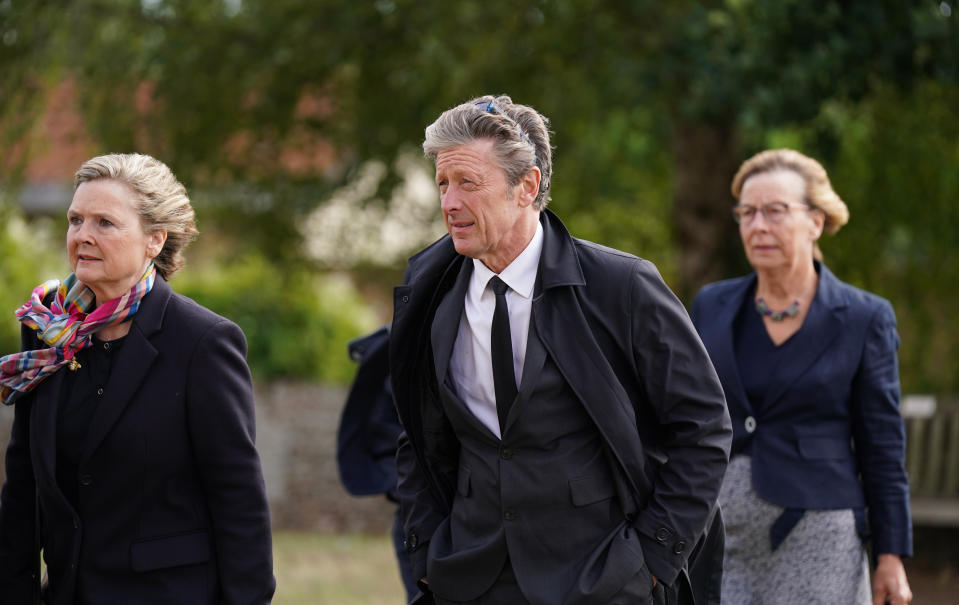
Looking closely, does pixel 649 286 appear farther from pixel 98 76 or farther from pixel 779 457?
pixel 98 76

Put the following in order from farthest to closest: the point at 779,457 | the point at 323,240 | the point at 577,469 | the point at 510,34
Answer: the point at 323,240
the point at 510,34
the point at 779,457
the point at 577,469

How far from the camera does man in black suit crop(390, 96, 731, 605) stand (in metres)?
3.31

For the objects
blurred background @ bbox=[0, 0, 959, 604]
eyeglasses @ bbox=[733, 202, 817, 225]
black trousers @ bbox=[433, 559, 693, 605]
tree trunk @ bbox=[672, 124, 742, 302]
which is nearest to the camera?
black trousers @ bbox=[433, 559, 693, 605]

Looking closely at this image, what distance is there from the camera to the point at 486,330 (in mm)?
3459

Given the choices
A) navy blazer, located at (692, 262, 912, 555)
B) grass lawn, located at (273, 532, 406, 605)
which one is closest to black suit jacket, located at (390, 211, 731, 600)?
navy blazer, located at (692, 262, 912, 555)

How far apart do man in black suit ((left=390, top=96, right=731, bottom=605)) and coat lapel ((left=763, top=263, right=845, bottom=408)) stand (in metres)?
1.17

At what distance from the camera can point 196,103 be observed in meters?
10.4

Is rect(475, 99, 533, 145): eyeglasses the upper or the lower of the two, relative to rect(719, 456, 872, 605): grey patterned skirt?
upper

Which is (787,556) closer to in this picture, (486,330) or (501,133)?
(486,330)

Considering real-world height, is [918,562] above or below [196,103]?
below

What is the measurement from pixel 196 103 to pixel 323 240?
235cm

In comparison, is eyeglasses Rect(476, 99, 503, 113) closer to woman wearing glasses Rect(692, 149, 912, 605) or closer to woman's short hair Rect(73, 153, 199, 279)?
woman's short hair Rect(73, 153, 199, 279)

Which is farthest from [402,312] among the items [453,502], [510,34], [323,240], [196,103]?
[323,240]

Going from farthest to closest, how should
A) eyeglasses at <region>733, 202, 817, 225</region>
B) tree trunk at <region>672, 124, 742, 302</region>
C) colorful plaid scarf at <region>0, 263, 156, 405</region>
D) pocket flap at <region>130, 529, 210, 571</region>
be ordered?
tree trunk at <region>672, 124, 742, 302</region> < eyeglasses at <region>733, 202, 817, 225</region> < colorful plaid scarf at <region>0, 263, 156, 405</region> < pocket flap at <region>130, 529, 210, 571</region>
